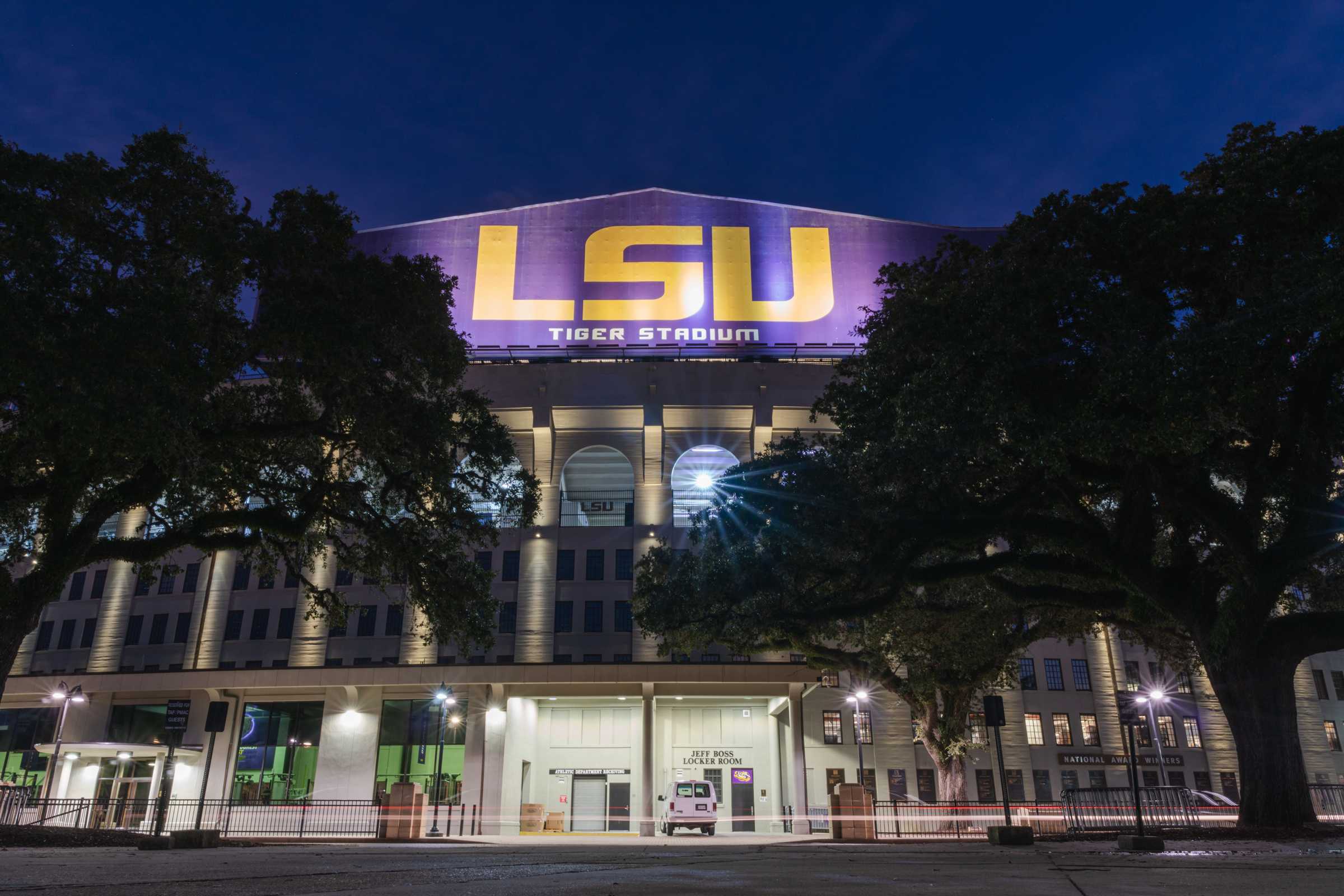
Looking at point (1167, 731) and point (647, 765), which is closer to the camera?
point (647, 765)

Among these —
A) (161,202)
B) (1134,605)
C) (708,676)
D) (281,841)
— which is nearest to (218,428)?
(161,202)

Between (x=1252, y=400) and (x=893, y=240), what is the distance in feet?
141

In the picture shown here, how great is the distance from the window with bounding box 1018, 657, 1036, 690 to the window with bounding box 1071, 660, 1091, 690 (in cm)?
Answer: 264

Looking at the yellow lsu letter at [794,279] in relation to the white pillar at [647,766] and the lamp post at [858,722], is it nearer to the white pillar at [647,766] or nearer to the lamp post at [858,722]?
the lamp post at [858,722]

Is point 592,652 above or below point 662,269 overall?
below

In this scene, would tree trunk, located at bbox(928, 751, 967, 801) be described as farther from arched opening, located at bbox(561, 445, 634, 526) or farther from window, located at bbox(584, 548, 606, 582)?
arched opening, located at bbox(561, 445, 634, 526)

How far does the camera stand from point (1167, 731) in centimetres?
5175

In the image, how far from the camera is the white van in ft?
115

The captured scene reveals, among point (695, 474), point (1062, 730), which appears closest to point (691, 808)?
point (695, 474)

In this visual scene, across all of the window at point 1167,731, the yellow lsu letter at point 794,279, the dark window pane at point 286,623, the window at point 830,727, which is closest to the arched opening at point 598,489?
the yellow lsu letter at point 794,279

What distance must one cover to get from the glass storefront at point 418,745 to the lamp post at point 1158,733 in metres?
37.7

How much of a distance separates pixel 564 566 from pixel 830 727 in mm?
17284

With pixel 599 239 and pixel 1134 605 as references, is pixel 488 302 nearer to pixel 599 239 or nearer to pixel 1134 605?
pixel 599 239

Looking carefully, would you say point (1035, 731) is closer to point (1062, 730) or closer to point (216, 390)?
point (1062, 730)
